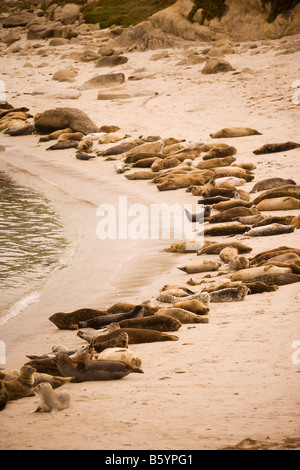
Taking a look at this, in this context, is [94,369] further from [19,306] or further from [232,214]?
[232,214]

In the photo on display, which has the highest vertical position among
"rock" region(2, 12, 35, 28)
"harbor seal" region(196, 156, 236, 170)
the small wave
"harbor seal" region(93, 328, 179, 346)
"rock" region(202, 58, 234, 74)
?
"rock" region(2, 12, 35, 28)

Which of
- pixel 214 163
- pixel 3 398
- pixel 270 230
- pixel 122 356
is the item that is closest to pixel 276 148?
pixel 214 163

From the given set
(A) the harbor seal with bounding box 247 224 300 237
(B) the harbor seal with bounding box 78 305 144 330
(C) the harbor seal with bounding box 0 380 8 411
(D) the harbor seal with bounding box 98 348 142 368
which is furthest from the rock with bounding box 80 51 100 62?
(C) the harbor seal with bounding box 0 380 8 411

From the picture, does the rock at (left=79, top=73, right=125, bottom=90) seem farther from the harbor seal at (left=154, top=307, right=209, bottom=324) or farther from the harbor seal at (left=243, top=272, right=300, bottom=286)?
the harbor seal at (left=154, top=307, right=209, bottom=324)

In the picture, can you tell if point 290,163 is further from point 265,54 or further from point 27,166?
point 265,54

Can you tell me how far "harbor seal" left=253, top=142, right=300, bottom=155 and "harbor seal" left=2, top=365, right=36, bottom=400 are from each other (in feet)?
32.3

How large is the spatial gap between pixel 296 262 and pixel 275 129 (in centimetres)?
874

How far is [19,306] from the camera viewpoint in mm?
7531

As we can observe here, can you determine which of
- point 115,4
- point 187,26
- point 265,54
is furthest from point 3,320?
point 115,4

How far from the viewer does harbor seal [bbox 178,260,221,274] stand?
773cm

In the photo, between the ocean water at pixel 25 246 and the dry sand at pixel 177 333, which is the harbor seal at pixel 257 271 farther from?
the ocean water at pixel 25 246

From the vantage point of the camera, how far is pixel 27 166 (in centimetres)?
1593

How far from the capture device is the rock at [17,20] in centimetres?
4288

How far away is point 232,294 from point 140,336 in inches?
48.0
